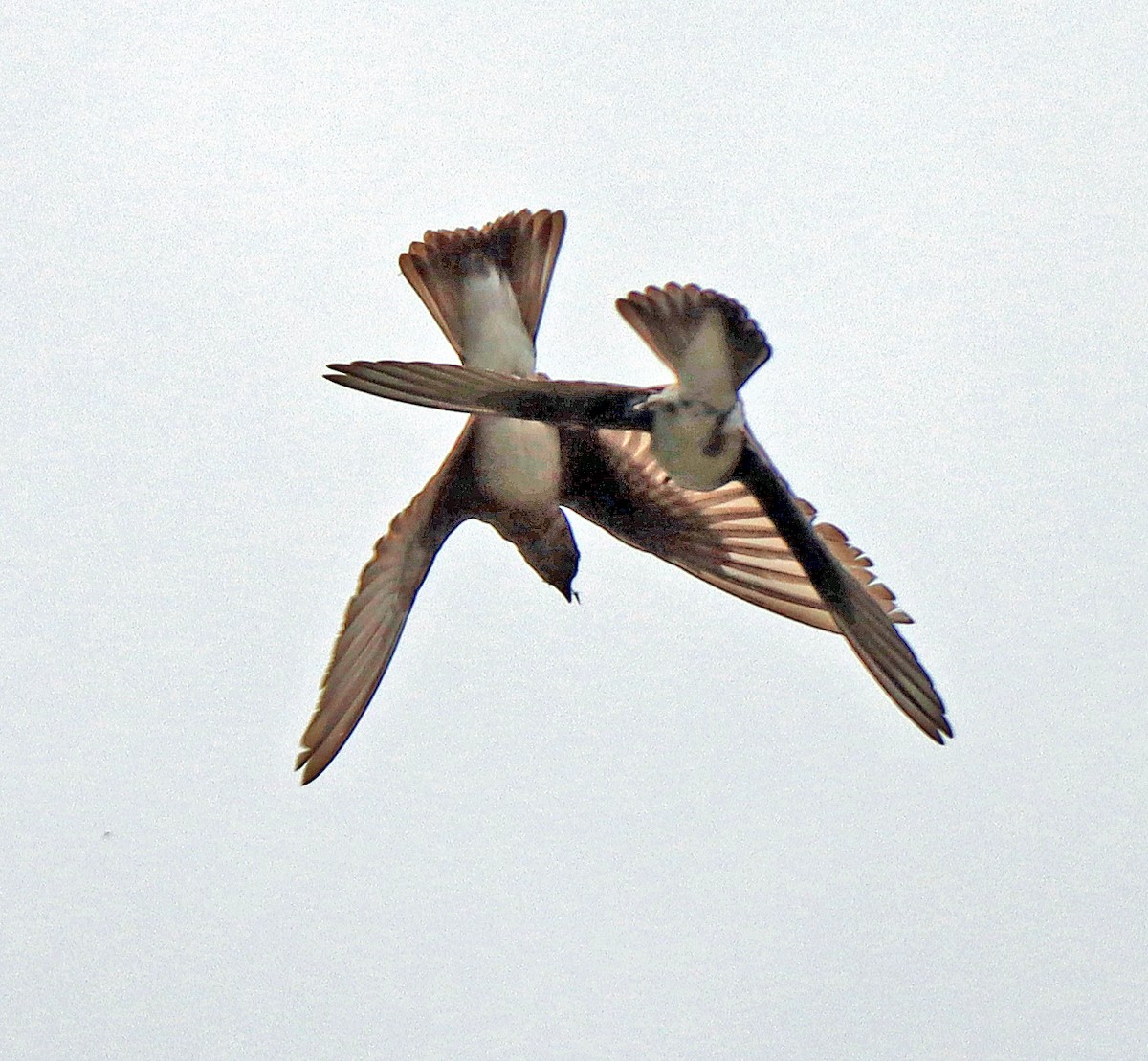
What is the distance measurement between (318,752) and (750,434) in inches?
42.3

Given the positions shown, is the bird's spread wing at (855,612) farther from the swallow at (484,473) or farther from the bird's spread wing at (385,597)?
the bird's spread wing at (385,597)

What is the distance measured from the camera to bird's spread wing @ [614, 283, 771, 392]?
3.36m

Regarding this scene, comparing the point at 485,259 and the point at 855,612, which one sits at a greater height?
the point at 485,259

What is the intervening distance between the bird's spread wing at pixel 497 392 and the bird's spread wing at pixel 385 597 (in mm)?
738

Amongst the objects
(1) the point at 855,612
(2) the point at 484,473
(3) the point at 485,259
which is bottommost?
(1) the point at 855,612

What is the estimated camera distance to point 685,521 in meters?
4.70

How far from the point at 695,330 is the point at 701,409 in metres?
0.17

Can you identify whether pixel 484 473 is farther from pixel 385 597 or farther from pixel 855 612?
pixel 855 612

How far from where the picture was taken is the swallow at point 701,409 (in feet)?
11.0

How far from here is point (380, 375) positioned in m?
3.26

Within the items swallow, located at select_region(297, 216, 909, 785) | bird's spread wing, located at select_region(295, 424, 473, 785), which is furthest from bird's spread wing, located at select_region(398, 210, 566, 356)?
bird's spread wing, located at select_region(295, 424, 473, 785)

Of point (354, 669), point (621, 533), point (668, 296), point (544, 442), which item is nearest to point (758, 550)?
point (621, 533)

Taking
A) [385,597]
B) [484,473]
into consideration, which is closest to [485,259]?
[484,473]

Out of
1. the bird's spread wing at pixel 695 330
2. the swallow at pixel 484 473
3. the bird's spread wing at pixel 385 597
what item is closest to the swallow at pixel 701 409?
the bird's spread wing at pixel 695 330
